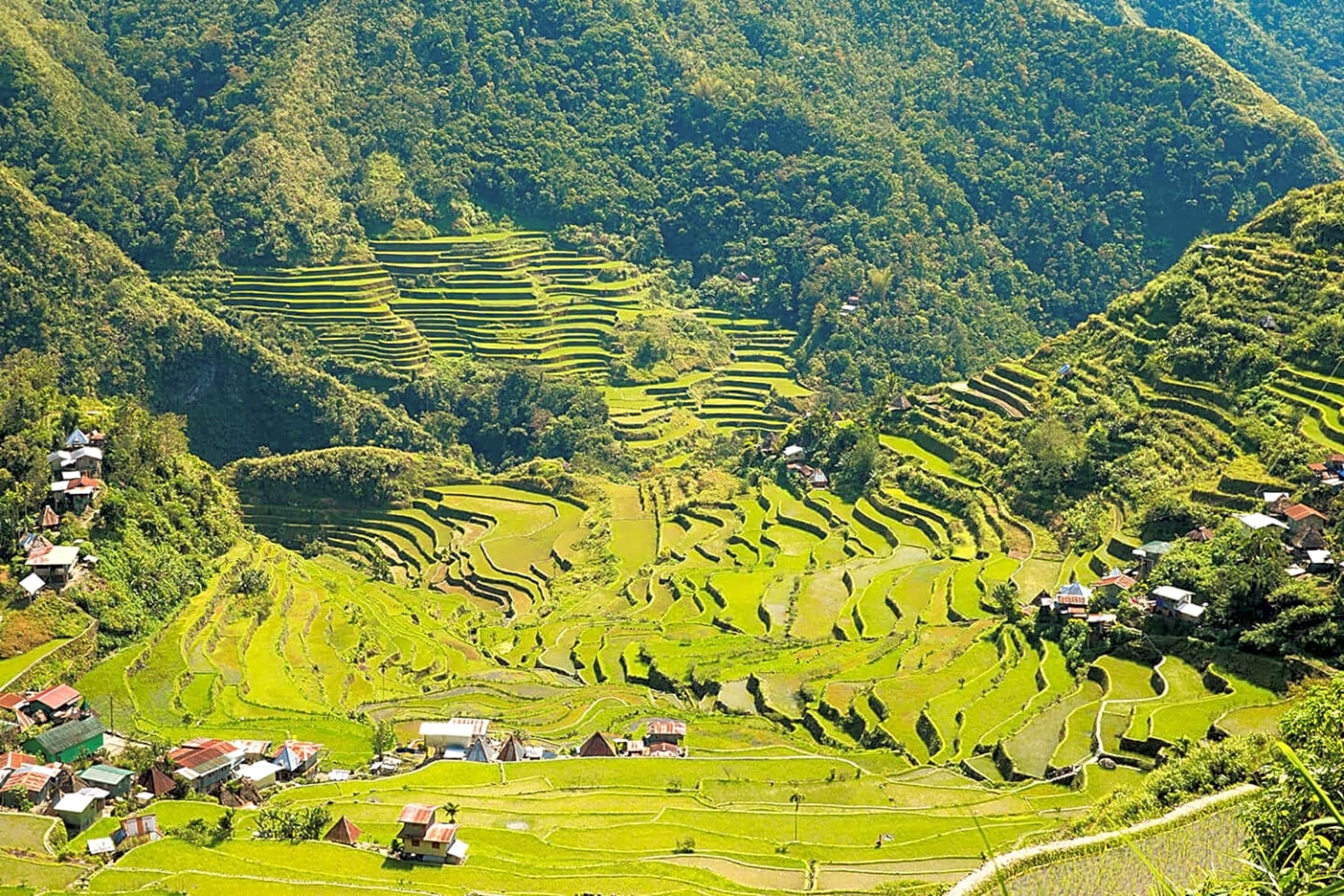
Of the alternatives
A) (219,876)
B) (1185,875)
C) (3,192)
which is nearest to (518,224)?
(3,192)

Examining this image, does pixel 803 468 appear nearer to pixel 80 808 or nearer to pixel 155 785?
pixel 155 785

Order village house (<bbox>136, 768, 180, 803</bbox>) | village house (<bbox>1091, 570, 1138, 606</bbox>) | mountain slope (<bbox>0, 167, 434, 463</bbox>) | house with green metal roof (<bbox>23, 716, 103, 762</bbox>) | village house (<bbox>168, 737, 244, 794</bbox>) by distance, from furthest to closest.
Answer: mountain slope (<bbox>0, 167, 434, 463</bbox>), village house (<bbox>1091, 570, 1138, 606</bbox>), house with green metal roof (<bbox>23, 716, 103, 762</bbox>), village house (<bbox>168, 737, 244, 794</bbox>), village house (<bbox>136, 768, 180, 803</bbox>)

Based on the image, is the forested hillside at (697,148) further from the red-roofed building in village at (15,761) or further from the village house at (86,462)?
the red-roofed building in village at (15,761)

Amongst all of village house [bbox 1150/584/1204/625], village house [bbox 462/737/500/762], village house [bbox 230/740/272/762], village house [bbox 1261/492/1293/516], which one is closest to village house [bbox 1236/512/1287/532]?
village house [bbox 1261/492/1293/516]

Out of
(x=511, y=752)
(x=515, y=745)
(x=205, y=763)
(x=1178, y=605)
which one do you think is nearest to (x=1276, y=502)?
(x=1178, y=605)

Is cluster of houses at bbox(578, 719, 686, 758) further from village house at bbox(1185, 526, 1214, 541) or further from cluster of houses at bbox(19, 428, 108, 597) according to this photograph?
cluster of houses at bbox(19, 428, 108, 597)

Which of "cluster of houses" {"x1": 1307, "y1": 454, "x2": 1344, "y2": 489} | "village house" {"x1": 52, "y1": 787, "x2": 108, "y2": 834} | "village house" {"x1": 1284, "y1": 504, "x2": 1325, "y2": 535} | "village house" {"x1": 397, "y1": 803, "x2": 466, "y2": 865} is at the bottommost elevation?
"village house" {"x1": 52, "y1": 787, "x2": 108, "y2": 834}

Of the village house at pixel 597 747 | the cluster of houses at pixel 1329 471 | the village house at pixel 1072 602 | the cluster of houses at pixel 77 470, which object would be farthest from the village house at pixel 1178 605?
the cluster of houses at pixel 77 470
